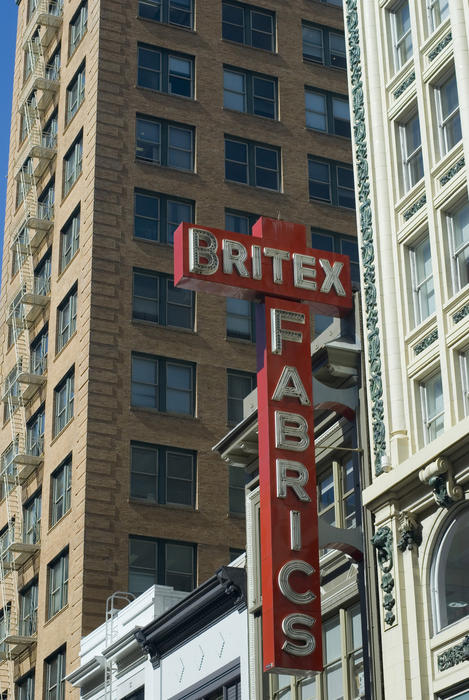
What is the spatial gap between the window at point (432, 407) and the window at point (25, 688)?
2861 cm

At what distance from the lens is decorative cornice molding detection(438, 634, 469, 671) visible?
93.1ft

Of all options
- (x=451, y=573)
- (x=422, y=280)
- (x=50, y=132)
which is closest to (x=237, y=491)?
(x=50, y=132)

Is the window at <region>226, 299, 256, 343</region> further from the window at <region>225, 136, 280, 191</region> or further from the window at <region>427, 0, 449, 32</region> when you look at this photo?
the window at <region>427, 0, 449, 32</region>

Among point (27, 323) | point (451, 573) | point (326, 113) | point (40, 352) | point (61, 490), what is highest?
point (326, 113)

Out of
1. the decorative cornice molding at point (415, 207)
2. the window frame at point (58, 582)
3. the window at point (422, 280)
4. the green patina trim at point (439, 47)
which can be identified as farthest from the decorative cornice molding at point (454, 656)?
the window frame at point (58, 582)

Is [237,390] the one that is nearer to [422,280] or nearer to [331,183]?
[331,183]

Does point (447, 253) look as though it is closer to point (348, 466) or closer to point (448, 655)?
point (348, 466)

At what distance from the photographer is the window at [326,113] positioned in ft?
217

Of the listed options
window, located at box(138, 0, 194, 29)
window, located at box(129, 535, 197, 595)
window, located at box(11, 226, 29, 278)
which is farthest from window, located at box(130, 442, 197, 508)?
window, located at box(138, 0, 194, 29)

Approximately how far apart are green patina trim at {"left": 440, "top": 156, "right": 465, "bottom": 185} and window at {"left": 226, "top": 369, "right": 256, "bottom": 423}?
25059 millimetres

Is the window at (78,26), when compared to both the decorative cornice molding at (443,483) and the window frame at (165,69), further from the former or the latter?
the decorative cornice molding at (443,483)

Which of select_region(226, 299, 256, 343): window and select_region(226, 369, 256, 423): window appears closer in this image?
select_region(226, 369, 256, 423): window

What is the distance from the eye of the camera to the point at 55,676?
2104 inches

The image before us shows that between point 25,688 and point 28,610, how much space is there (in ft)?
10.4
